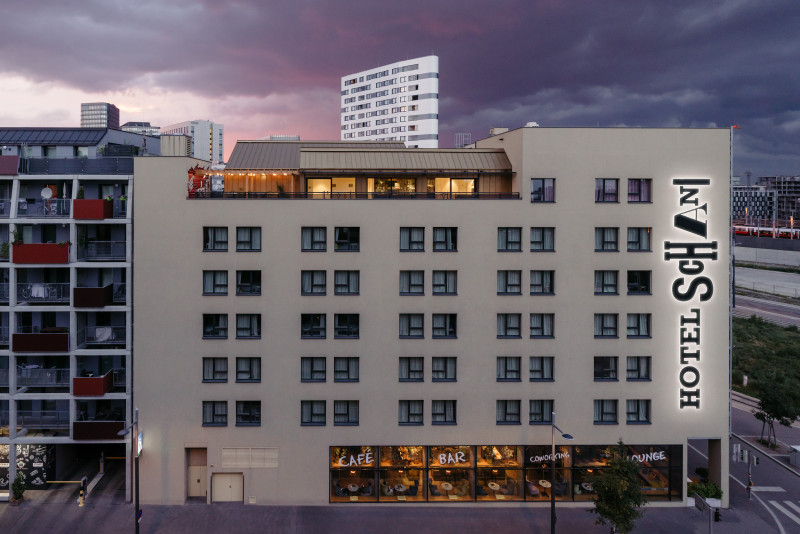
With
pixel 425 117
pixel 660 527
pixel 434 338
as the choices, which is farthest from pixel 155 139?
pixel 425 117

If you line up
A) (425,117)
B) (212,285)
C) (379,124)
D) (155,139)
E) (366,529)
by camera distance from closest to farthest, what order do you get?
1. (366,529)
2. (212,285)
3. (155,139)
4. (425,117)
5. (379,124)

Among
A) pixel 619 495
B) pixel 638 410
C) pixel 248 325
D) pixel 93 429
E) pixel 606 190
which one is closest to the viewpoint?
pixel 619 495

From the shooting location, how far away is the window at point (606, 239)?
119 ft

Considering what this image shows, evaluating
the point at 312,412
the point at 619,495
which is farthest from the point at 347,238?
the point at 619,495

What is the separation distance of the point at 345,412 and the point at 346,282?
347 inches

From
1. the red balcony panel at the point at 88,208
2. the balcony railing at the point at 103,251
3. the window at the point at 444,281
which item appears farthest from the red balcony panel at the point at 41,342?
the window at the point at 444,281

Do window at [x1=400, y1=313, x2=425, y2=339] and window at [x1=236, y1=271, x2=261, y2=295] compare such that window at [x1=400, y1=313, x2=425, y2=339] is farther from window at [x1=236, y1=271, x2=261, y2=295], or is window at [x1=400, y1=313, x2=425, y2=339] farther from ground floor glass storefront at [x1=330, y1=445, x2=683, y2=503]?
window at [x1=236, y1=271, x2=261, y2=295]

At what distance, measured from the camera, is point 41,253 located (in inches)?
1348

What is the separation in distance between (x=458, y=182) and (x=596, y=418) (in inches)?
752

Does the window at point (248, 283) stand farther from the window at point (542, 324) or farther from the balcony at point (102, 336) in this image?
the window at point (542, 324)

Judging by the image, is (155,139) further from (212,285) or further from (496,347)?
(496,347)

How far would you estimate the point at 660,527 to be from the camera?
33.3m

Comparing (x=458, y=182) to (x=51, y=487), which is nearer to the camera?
(x=51, y=487)

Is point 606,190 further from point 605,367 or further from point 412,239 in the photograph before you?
point 412,239
